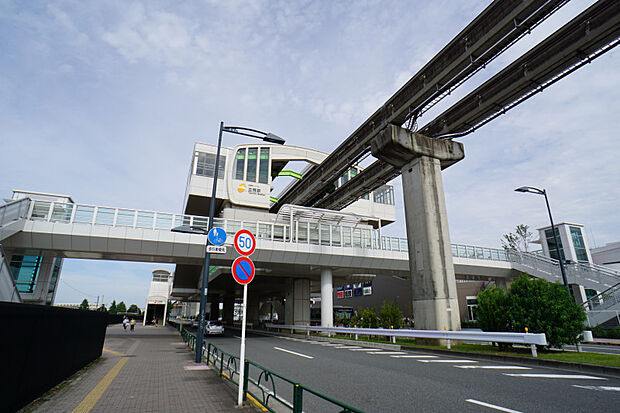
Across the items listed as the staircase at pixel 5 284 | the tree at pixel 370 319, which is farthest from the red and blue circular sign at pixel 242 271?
the tree at pixel 370 319

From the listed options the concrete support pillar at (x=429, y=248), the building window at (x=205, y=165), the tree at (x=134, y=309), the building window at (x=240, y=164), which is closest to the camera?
the concrete support pillar at (x=429, y=248)

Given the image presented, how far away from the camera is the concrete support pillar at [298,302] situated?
3133cm

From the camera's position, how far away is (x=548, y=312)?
462 inches

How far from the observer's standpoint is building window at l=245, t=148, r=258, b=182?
3912 centimetres

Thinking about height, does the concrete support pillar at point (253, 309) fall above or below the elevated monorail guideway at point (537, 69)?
below

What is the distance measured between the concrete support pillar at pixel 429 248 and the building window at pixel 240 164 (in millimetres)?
23595

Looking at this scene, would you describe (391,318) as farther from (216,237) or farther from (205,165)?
(205,165)

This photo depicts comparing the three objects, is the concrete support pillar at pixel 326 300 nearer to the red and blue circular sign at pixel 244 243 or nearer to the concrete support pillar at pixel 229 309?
the red and blue circular sign at pixel 244 243

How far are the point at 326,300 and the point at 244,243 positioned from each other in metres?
21.2

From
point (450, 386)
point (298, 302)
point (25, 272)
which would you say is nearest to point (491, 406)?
point (450, 386)

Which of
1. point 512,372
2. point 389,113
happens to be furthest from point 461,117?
point 512,372

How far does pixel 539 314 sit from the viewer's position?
11867mm

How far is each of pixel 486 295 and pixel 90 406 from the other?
47.9 ft

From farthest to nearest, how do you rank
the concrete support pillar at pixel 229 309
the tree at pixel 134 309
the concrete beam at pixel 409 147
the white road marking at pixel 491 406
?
the tree at pixel 134 309 < the concrete support pillar at pixel 229 309 < the concrete beam at pixel 409 147 < the white road marking at pixel 491 406
